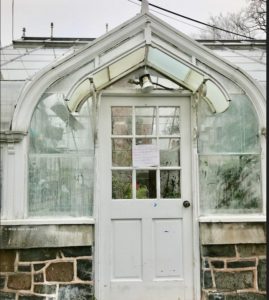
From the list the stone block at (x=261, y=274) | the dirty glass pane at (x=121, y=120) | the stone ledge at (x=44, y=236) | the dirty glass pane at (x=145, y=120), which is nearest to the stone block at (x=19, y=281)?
the stone ledge at (x=44, y=236)

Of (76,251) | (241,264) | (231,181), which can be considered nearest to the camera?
(76,251)

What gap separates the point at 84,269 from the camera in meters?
3.94

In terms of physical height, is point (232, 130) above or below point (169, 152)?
above

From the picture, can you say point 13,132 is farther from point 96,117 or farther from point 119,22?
point 119,22

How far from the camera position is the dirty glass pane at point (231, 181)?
4.13 m

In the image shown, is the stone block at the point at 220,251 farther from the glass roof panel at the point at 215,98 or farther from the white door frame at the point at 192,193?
the glass roof panel at the point at 215,98

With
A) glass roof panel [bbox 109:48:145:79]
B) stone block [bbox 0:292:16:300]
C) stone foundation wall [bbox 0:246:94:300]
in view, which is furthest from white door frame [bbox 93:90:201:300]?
stone block [bbox 0:292:16:300]

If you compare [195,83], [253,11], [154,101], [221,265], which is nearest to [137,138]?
[154,101]

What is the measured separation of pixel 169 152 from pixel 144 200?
21.5 inches

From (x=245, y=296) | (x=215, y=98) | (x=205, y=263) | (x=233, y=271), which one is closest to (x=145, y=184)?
(x=205, y=263)

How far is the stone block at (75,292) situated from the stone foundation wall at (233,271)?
3.68 feet

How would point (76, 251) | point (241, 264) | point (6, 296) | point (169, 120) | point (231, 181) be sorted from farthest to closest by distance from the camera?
point (169, 120) < point (231, 181) < point (241, 264) < point (76, 251) < point (6, 296)

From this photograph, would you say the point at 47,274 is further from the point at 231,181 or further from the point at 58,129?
the point at 231,181

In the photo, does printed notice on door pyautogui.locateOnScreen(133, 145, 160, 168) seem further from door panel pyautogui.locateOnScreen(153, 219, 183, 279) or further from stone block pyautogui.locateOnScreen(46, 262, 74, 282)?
stone block pyautogui.locateOnScreen(46, 262, 74, 282)
